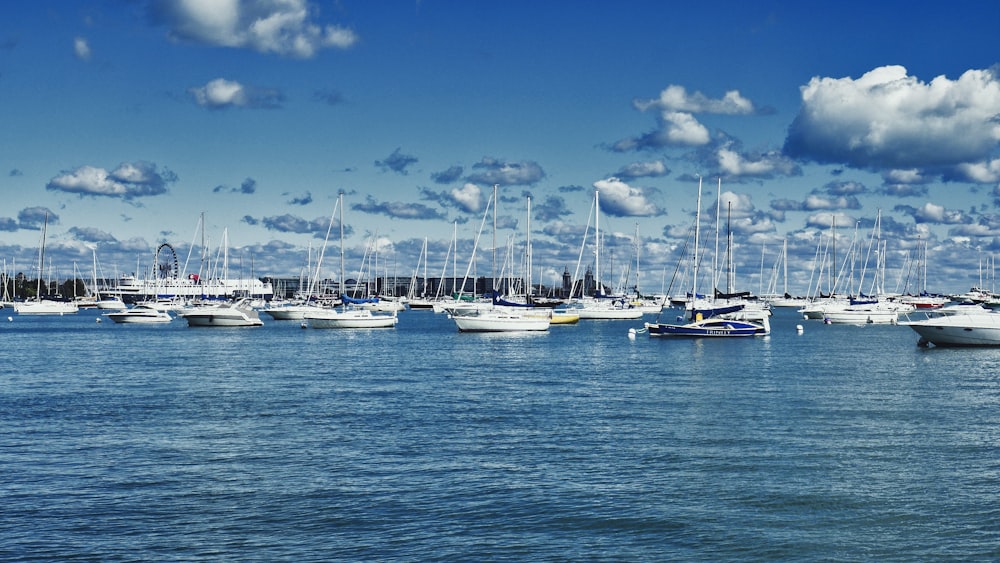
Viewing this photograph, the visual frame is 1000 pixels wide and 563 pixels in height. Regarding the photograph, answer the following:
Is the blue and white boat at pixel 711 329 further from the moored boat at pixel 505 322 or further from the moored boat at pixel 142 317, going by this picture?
the moored boat at pixel 142 317

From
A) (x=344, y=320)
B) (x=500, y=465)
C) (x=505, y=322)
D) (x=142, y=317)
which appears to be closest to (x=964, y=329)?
(x=505, y=322)

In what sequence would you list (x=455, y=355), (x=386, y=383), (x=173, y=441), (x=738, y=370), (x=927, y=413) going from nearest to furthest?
1. (x=173, y=441)
2. (x=927, y=413)
3. (x=386, y=383)
4. (x=738, y=370)
5. (x=455, y=355)

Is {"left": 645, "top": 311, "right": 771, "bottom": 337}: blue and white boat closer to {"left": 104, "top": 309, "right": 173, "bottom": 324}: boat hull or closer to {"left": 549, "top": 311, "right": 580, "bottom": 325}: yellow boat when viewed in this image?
{"left": 549, "top": 311, "right": 580, "bottom": 325}: yellow boat

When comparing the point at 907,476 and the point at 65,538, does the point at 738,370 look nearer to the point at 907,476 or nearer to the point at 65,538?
the point at 907,476

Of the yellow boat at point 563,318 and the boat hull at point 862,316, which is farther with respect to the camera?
the boat hull at point 862,316

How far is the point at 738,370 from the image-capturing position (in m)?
69.4

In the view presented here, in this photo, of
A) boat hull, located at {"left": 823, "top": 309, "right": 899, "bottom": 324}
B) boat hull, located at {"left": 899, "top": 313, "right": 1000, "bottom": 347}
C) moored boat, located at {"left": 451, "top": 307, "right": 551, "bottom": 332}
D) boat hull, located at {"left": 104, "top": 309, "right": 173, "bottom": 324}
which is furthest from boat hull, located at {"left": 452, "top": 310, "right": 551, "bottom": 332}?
boat hull, located at {"left": 104, "top": 309, "right": 173, "bottom": 324}

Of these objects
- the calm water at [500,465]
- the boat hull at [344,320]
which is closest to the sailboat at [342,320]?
the boat hull at [344,320]

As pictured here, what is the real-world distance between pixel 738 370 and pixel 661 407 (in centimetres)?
2306

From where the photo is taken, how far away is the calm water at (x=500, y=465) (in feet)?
76.9

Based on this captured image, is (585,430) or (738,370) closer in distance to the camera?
(585,430)

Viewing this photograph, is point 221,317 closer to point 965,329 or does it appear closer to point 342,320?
point 342,320

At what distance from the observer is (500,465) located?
3216 centimetres

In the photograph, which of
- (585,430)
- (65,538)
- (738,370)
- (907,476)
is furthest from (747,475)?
(738,370)
